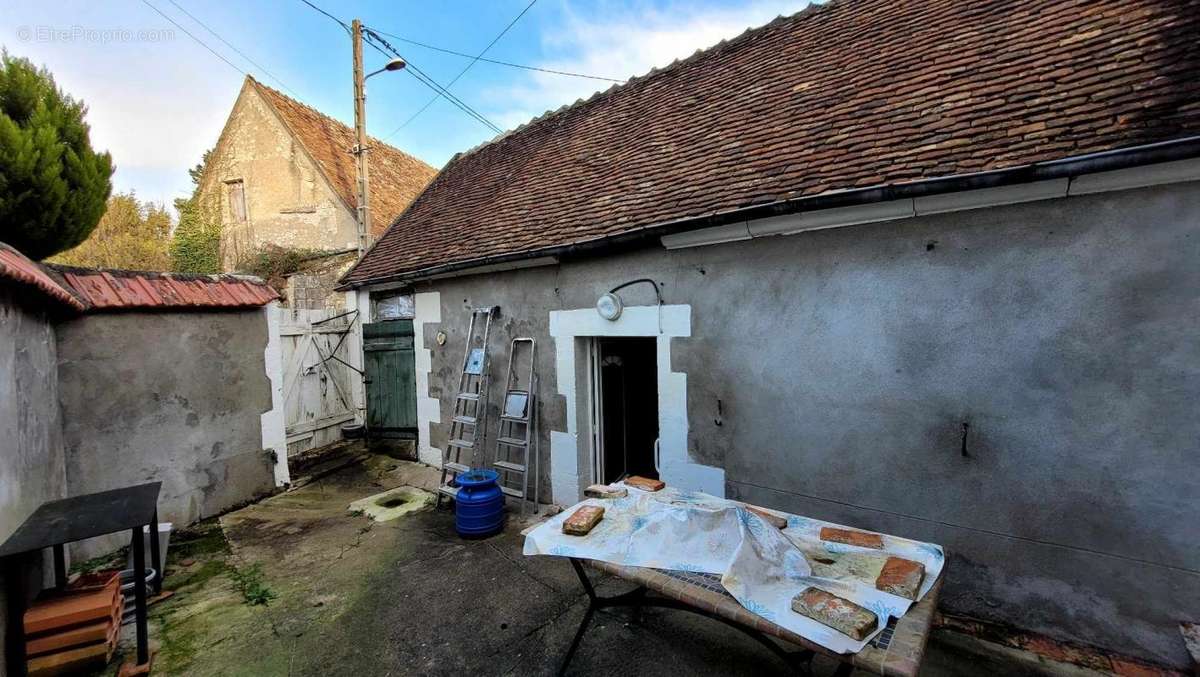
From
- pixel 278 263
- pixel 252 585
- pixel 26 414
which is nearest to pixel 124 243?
pixel 278 263

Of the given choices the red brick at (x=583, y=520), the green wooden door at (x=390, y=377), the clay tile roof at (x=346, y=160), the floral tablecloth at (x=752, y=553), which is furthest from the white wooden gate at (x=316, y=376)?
the floral tablecloth at (x=752, y=553)

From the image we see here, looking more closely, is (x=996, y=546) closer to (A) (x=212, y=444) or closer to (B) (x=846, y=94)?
(B) (x=846, y=94)

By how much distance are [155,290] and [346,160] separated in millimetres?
8905

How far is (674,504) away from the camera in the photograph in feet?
9.92

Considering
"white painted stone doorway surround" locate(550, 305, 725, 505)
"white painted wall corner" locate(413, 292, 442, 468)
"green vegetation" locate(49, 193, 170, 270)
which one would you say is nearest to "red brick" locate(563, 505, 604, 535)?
"white painted stone doorway surround" locate(550, 305, 725, 505)

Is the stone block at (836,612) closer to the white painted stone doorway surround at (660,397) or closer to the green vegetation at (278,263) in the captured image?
the white painted stone doorway surround at (660,397)

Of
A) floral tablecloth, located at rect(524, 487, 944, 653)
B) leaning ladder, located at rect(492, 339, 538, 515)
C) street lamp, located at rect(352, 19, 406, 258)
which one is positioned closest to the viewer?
floral tablecloth, located at rect(524, 487, 944, 653)

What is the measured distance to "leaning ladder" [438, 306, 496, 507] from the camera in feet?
19.0

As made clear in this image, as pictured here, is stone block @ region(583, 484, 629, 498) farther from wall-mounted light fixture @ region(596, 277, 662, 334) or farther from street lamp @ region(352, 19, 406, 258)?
street lamp @ region(352, 19, 406, 258)

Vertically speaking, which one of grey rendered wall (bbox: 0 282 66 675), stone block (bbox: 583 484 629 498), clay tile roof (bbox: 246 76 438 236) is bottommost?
stone block (bbox: 583 484 629 498)

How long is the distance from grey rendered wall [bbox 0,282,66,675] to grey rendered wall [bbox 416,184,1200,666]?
5070mm

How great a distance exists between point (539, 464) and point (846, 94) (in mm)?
5143

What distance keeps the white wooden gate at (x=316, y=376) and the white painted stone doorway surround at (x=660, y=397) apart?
4770 millimetres

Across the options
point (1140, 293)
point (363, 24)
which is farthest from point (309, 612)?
point (363, 24)
